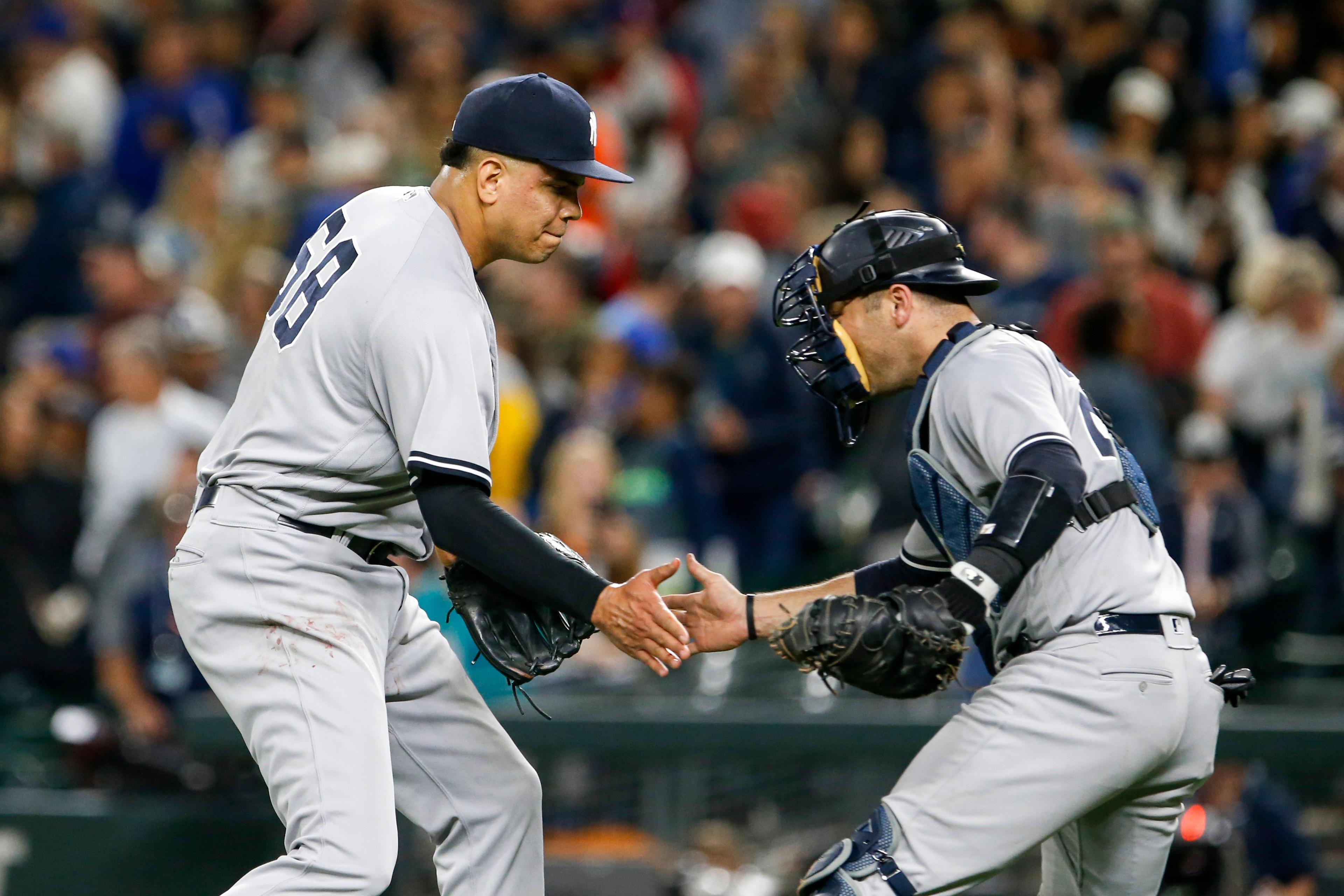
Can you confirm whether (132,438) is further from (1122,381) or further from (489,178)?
(489,178)

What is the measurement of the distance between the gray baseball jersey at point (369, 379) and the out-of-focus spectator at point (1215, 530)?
3655mm

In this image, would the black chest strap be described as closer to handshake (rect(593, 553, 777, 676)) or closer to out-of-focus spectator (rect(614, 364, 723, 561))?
handshake (rect(593, 553, 777, 676))

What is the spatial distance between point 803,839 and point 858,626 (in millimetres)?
3353

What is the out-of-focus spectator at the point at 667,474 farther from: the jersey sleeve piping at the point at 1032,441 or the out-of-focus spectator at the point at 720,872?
the jersey sleeve piping at the point at 1032,441

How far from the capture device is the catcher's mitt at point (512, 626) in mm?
3762

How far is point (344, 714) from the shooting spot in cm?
361

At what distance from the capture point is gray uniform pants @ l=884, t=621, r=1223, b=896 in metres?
3.49

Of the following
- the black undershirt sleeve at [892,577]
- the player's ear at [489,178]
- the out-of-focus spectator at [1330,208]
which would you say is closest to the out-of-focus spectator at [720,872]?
the black undershirt sleeve at [892,577]

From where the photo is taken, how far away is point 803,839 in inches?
262

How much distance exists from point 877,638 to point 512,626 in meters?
0.82

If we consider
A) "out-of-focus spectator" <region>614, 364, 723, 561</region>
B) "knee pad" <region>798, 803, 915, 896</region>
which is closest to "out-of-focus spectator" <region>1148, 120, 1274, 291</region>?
"out-of-focus spectator" <region>614, 364, 723, 561</region>

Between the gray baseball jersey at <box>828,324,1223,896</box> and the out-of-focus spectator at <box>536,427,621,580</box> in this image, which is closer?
the gray baseball jersey at <box>828,324,1223,896</box>

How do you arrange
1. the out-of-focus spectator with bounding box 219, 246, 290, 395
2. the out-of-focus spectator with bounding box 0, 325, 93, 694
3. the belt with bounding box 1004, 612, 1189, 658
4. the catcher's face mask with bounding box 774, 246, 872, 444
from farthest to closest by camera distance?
the out-of-focus spectator with bounding box 219, 246, 290, 395
the out-of-focus spectator with bounding box 0, 325, 93, 694
the catcher's face mask with bounding box 774, 246, 872, 444
the belt with bounding box 1004, 612, 1189, 658

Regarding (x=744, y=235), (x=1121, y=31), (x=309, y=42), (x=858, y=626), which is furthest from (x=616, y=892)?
(x=309, y=42)
